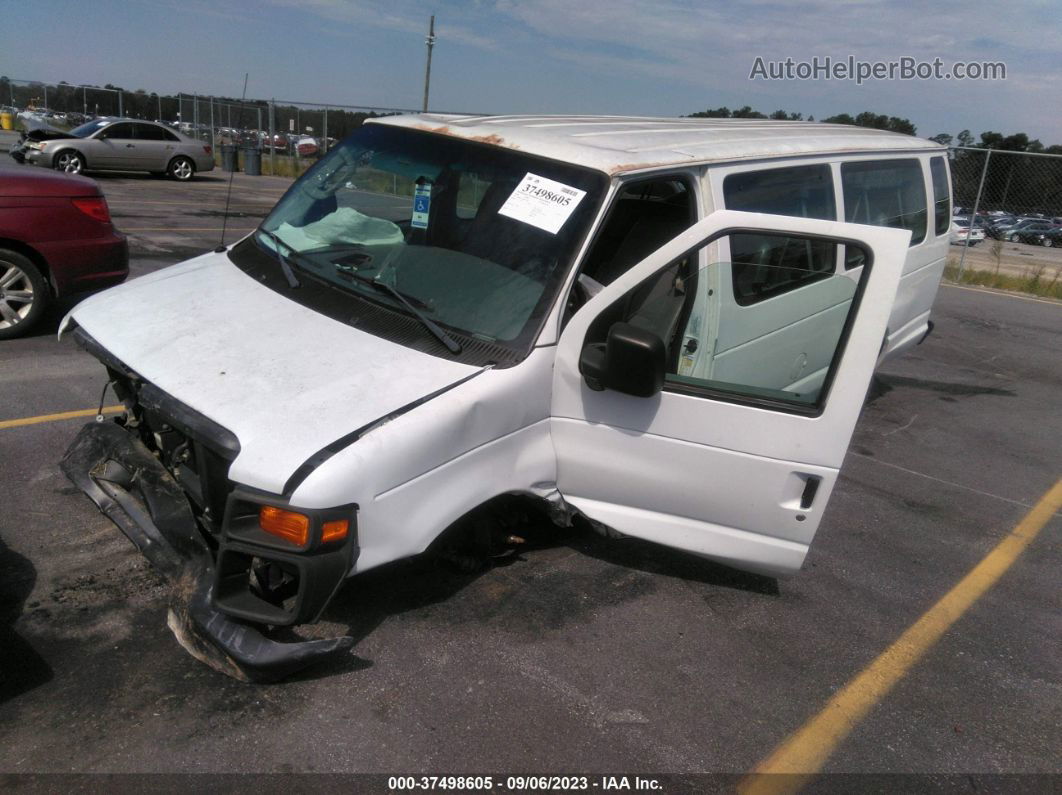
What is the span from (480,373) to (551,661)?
1.14m

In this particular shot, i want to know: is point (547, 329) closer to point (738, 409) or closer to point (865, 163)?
point (738, 409)

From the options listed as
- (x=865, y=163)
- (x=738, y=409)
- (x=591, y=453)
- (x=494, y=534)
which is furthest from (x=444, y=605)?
(x=865, y=163)

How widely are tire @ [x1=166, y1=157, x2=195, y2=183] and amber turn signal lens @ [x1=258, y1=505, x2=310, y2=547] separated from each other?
852 inches

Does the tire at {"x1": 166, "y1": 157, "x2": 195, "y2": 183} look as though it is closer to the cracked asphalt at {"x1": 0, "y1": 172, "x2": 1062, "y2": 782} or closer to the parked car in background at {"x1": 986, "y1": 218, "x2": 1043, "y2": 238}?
the cracked asphalt at {"x1": 0, "y1": 172, "x2": 1062, "y2": 782}

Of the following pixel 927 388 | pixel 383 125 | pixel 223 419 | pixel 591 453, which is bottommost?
pixel 927 388

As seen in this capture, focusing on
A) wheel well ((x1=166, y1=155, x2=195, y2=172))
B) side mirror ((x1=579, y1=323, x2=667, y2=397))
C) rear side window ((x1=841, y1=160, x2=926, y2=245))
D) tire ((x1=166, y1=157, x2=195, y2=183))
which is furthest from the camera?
tire ((x1=166, y1=157, x2=195, y2=183))

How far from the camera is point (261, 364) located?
3090 mm

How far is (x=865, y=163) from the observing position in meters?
5.36

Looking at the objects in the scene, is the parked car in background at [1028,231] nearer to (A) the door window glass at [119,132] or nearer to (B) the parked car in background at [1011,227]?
(B) the parked car in background at [1011,227]

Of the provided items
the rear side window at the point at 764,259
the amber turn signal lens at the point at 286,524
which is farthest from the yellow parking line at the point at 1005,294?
the amber turn signal lens at the point at 286,524

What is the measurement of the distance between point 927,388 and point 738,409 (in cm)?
525

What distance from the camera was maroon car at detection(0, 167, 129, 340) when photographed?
623 cm

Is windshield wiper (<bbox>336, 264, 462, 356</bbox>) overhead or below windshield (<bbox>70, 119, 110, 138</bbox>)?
overhead

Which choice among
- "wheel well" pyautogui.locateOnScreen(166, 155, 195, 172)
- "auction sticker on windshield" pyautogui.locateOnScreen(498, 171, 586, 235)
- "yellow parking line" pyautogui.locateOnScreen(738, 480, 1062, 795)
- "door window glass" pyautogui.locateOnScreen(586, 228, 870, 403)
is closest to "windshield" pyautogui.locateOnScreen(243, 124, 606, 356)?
"auction sticker on windshield" pyautogui.locateOnScreen(498, 171, 586, 235)
